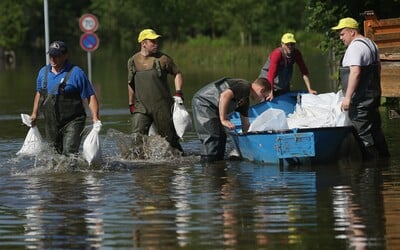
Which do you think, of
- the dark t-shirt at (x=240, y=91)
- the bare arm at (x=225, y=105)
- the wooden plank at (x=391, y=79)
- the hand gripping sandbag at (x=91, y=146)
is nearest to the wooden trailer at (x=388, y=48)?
the wooden plank at (x=391, y=79)

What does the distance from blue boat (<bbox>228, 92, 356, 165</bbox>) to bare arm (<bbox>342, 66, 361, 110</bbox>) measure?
0.31m

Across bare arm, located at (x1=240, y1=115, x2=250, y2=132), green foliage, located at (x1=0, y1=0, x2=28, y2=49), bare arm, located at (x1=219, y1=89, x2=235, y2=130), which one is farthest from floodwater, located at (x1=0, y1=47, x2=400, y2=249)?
green foliage, located at (x1=0, y1=0, x2=28, y2=49)

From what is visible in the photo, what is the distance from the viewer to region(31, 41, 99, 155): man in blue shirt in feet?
49.1

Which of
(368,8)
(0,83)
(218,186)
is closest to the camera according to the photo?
(218,186)

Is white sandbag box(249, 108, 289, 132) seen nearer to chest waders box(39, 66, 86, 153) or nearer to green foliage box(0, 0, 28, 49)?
chest waders box(39, 66, 86, 153)

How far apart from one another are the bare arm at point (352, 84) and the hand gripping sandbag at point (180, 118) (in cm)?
249

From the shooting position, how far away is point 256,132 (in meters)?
15.5

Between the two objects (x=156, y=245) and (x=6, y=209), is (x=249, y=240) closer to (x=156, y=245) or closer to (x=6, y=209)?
(x=156, y=245)

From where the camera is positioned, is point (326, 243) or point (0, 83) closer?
point (326, 243)

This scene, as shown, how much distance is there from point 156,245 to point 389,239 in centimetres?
192

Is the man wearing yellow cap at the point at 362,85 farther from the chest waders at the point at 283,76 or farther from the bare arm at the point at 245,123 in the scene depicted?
the chest waders at the point at 283,76

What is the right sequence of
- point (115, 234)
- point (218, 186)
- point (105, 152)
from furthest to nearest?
point (105, 152), point (218, 186), point (115, 234)

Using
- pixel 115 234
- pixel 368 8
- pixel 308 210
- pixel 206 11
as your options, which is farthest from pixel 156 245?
pixel 206 11

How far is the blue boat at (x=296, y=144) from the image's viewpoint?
1502 centimetres
